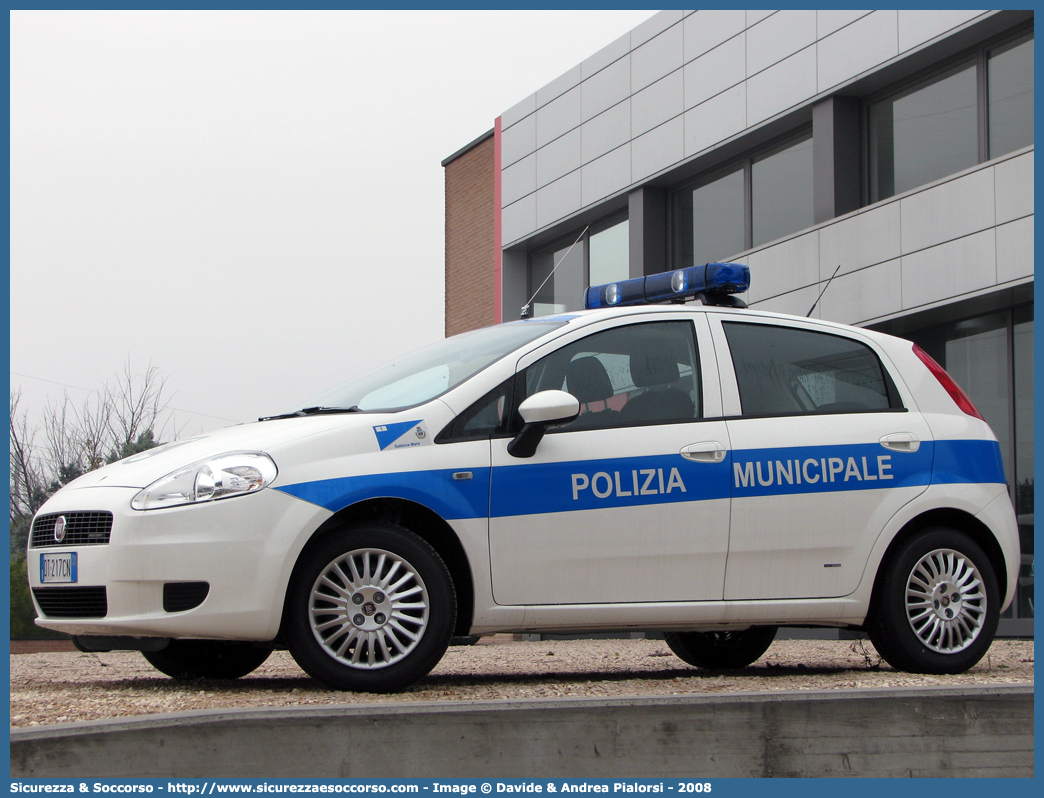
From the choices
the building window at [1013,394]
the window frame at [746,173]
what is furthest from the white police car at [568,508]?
the window frame at [746,173]

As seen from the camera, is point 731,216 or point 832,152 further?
point 731,216

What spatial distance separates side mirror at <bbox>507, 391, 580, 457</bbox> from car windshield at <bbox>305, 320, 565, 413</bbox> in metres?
0.39

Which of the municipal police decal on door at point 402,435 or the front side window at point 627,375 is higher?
the front side window at point 627,375

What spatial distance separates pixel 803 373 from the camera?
6.39 meters

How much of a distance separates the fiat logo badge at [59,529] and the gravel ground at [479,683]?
66 centimetres

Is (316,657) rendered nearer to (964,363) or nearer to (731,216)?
(964,363)

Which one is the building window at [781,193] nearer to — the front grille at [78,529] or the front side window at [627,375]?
the front side window at [627,375]

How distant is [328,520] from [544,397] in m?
1.04

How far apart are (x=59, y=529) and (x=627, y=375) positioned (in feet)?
8.59

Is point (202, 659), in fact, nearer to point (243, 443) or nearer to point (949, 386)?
point (243, 443)

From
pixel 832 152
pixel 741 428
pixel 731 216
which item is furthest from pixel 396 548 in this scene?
pixel 731 216

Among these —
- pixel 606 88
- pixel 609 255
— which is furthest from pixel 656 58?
pixel 609 255

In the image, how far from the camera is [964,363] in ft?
46.7

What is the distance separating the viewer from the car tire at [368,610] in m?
5.11
